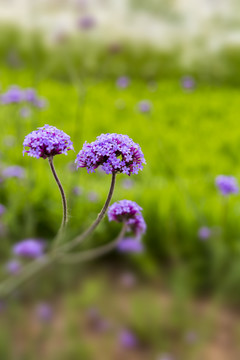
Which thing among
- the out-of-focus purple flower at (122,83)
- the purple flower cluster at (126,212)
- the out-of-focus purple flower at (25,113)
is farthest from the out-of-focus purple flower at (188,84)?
the purple flower cluster at (126,212)

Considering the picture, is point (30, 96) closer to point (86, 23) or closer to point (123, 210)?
point (86, 23)

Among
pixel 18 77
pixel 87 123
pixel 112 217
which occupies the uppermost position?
pixel 18 77

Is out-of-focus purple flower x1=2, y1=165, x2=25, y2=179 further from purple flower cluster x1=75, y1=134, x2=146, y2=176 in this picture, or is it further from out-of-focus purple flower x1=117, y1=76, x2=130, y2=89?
out-of-focus purple flower x1=117, y1=76, x2=130, y2=89

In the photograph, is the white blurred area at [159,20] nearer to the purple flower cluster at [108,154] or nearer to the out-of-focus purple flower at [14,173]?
the out-of-focus purple flower at [14,173]

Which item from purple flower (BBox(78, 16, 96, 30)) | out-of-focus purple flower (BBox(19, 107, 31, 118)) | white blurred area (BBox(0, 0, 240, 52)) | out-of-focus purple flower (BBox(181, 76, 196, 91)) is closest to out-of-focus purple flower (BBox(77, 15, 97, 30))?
purple flower (BBox(78, 16, 96, 30))

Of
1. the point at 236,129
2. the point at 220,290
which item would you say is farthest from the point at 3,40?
the point at 220,290

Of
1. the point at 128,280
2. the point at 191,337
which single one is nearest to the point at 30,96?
the point at 128,280

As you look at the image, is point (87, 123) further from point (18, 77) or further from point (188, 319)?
point (188, 319)
